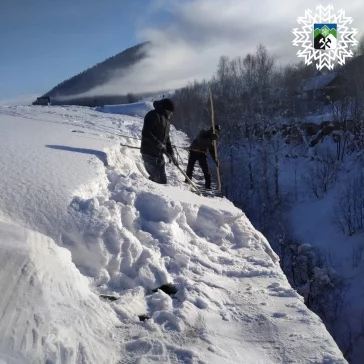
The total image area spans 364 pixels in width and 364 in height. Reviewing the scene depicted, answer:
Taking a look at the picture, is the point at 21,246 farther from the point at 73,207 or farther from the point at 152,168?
the point at 152,168

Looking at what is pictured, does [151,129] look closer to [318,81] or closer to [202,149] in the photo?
[202,149]

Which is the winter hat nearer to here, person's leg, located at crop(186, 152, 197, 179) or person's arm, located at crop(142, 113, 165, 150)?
person's arm, located at crop(142, 113, 165, 150)

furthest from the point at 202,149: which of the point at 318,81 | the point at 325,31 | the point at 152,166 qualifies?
the point at 318,81

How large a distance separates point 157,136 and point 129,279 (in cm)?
401

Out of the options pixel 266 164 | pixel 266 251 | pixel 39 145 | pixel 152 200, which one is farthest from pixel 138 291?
pixel 266 164

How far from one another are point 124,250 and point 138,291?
1.50 feet

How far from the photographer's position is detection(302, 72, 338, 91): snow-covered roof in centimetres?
3094

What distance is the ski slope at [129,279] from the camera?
2.47 metres

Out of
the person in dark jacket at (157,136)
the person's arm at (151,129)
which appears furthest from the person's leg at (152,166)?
the person's arm at (151,129)

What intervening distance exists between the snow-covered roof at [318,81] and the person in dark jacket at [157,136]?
27170mm

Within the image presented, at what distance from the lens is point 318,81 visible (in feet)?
106

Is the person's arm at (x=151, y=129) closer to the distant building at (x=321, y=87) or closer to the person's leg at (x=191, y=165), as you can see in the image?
the person's leg at (x=191, y=165)

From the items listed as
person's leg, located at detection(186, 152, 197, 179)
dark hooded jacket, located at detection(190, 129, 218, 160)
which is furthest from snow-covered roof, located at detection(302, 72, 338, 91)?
person's leg, located at detection(186, 152, 197, 179)

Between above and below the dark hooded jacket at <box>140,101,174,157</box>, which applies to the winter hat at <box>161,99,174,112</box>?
above
